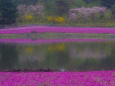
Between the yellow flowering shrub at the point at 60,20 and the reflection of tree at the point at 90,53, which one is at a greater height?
the reflection of tree at the point at 90,53

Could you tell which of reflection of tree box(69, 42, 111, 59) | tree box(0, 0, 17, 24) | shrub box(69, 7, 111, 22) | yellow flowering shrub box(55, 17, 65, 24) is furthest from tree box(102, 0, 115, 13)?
reflection of tree box(69, 42, 111, 59)

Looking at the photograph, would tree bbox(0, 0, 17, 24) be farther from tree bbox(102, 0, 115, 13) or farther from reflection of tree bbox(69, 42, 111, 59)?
reflection of tree bbox(69, 42, 111, 59)

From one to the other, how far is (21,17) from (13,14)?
3016 millimetres

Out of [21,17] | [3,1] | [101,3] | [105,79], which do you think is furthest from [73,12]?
[105,79]

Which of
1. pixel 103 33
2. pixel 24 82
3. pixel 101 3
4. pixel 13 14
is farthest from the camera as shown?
pixel 101 3

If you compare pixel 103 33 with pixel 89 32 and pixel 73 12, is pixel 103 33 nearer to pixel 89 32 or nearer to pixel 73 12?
pixel 89 32

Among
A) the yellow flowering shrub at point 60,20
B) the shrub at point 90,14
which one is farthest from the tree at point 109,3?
the yellow flowering shrub at point 60,20

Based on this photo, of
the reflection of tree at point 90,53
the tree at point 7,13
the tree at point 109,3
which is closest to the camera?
the reflection of tree at point 90,53

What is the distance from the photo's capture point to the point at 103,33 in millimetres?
30984

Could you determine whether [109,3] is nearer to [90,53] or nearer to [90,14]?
[90,14]

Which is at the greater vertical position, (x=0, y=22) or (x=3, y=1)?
(x=3, y=1)

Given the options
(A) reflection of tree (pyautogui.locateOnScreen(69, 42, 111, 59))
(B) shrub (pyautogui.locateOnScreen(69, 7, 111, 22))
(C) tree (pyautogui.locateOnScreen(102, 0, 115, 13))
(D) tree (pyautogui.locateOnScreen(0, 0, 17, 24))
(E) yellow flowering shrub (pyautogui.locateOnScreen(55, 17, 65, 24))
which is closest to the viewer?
(A) reflection of tree (pyautogui.locateOnScreen(69, 42, 111, 59))

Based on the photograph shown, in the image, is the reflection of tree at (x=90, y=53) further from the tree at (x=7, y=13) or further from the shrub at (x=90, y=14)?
the tree at (x=7, y=13)

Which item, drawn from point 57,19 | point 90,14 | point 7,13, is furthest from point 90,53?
point 90,14
